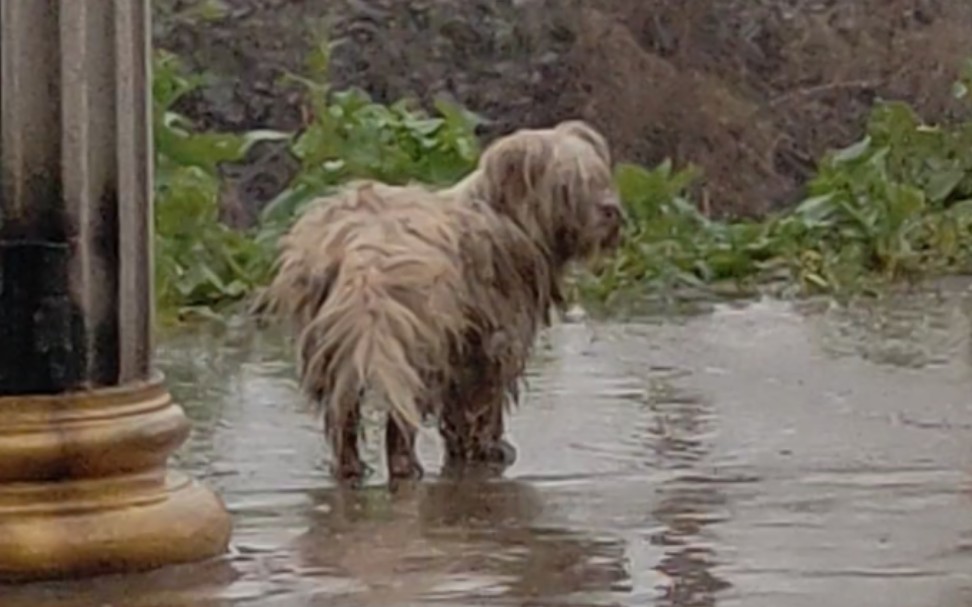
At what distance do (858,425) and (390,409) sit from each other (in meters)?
1.46

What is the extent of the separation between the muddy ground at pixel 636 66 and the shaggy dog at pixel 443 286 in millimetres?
5737

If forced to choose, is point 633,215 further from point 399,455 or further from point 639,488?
point 639,488

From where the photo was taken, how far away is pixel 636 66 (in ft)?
47.7

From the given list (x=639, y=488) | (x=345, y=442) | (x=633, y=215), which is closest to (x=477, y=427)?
(x=345, y=442)

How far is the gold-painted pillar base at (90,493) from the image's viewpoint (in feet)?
18.6

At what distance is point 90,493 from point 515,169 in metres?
1.94

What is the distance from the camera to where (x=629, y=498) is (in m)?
6.67

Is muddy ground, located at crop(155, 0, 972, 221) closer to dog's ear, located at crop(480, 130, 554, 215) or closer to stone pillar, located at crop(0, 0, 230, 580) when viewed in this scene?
dog's ear, located at crop(480, 130, 554, 215)

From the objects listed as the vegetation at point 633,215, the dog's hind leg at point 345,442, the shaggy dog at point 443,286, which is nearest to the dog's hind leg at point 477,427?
the shaggy dog at point 443,286

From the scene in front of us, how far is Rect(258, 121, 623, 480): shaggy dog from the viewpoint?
6.92m

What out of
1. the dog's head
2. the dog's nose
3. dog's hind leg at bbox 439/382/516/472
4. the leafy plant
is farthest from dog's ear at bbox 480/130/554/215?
the leafy plant

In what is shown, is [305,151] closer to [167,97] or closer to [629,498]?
[167,97]

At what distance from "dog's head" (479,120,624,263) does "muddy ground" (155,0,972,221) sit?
5718 mm

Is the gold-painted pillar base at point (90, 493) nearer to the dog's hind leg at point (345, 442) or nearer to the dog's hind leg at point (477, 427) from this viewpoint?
the dog's hind leg at point (345, 442)
